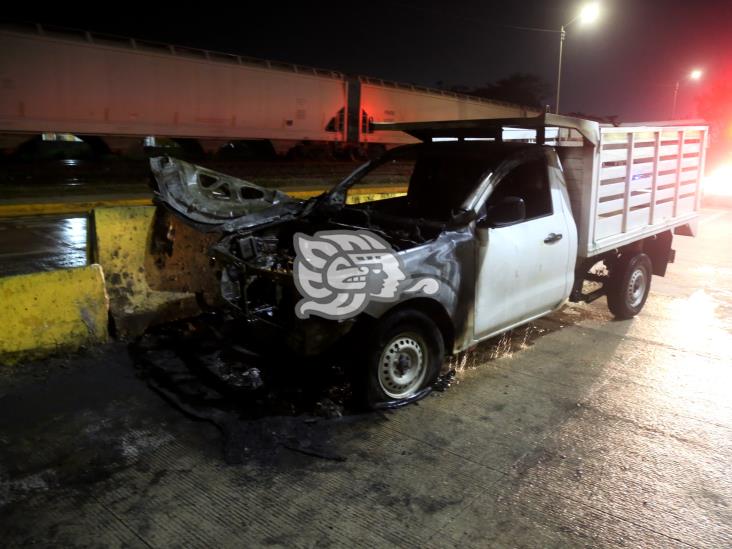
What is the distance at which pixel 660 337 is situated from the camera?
5512 mm

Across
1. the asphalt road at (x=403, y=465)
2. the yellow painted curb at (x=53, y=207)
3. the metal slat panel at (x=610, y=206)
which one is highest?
the metal slat panel at (x=610, y=206)

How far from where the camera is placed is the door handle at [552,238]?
4.64m

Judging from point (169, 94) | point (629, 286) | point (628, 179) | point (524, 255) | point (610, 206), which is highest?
point (169, 94)

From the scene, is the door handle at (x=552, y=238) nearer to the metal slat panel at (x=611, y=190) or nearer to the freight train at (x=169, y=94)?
the metal slat panel at (x=611, y=190)

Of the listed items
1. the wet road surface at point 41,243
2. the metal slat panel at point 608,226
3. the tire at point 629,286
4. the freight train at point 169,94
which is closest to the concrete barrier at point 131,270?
the wet road surface at point 41,243

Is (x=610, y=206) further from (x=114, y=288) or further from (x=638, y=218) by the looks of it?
(x=114, y=288)

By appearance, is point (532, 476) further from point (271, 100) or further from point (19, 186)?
point (271, 100)

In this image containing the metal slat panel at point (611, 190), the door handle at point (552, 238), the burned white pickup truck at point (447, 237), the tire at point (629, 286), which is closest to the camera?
the burned white pickup truck at point (447, 237)

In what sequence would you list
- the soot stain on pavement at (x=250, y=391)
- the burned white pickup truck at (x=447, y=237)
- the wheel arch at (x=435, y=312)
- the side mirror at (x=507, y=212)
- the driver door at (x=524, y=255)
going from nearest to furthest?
the soot stain on pavement at (x=250, y=391) < the burned white pickup truck at (x=447, y=237) < the wheel arch at (x=435, y=312) < the side mirror at (x=507, y=212) < the driver door at (x=524, y=255)

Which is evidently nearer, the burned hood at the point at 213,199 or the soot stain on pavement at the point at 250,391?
the soot stain on pavement at the point at 250,391

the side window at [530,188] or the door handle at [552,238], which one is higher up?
the side window at [530,188]

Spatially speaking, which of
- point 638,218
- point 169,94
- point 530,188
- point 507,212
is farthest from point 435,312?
point 169,94

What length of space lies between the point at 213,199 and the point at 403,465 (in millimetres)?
2984

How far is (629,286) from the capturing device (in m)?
5.98
